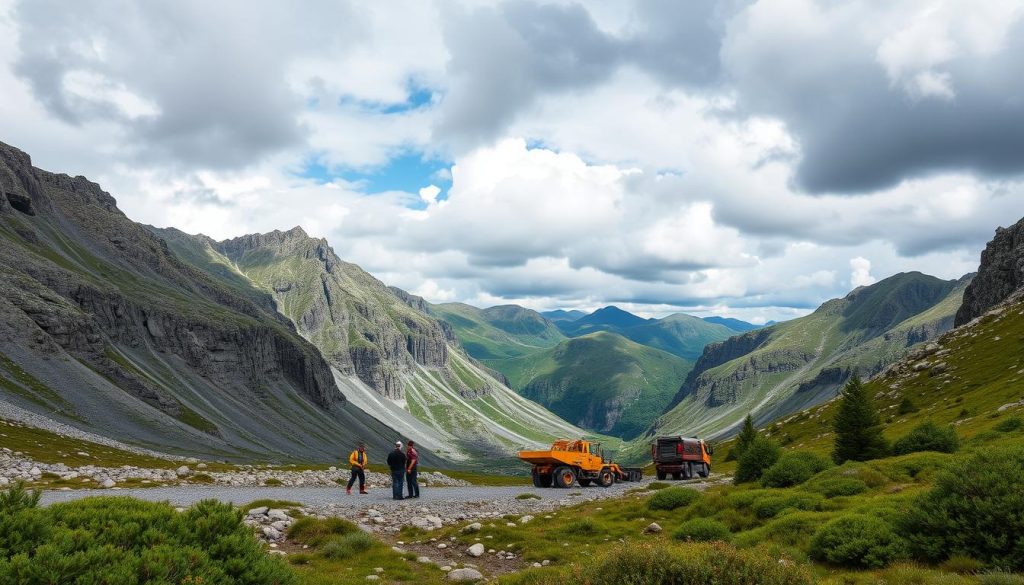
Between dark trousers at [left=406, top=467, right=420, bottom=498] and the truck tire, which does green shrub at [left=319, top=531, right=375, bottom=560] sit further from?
the truck tire

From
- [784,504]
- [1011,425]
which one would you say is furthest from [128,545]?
[1011,425]

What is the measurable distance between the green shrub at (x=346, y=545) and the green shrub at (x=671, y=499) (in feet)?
45.8

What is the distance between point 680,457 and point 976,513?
4674cm

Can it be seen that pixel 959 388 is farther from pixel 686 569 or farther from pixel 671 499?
pixel 686 569

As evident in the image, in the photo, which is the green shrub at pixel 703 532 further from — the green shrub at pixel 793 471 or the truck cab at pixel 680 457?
the truck cab at pixel 680 457

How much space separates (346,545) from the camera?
16.6m

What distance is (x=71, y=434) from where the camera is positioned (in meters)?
90.3

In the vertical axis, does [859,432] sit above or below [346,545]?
below

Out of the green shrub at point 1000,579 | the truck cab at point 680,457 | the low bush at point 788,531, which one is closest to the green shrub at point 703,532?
the low bush at point 788,531

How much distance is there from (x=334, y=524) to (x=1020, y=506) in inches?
711

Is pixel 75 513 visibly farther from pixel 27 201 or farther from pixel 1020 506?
pixel 27 201

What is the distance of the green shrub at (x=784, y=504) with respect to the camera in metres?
19.6

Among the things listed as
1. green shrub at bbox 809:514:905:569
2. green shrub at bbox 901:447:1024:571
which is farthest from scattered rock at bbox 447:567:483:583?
green shrub at bbox 901:447:1024:571

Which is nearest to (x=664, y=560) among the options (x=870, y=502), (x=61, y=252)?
(x=870, y=502)
